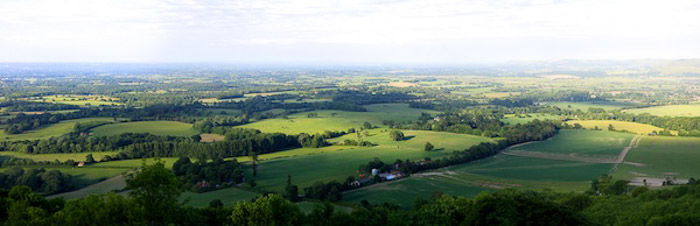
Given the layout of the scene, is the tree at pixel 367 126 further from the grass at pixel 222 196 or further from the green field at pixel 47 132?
the green field at pixel 47 132

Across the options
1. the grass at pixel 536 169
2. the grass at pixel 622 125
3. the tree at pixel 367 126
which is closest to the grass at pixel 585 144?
the grass at pixel 622 125

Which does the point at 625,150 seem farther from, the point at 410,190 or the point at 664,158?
the point at 410,190

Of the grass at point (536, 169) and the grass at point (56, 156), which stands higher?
the grass at point (536, 169)

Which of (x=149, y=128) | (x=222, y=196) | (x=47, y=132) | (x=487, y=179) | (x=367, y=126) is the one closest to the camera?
(x=222, y=196)

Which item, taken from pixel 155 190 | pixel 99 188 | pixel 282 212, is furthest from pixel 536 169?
pixel 99 188

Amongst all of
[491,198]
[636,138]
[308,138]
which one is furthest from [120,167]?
[636,138]
